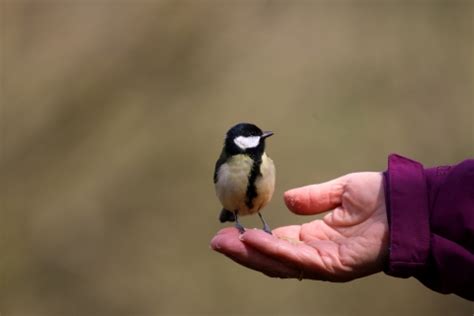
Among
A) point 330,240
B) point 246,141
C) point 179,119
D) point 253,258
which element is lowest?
point 253,258

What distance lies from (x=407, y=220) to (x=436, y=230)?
75 millimetres

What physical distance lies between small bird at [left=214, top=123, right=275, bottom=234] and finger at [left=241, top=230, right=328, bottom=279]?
265mm

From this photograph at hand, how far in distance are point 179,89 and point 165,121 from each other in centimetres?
18

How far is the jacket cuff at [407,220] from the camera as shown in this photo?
151 cm

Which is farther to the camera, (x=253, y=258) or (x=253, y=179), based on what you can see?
(x=253, y=179)

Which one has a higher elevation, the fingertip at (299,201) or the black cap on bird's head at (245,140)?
the black cap on bird's head at (245,140)

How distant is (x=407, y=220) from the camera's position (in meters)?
1.55

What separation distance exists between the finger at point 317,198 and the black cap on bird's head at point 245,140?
18 cm

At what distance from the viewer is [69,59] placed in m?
3.19

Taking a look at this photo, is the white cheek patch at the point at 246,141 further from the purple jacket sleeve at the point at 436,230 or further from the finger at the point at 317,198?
the purple jacket sleeve at the point at 436,230

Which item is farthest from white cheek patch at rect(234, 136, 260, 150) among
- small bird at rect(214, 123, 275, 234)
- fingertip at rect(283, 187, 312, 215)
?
fingertip at rect(283, 187, 312, 215)

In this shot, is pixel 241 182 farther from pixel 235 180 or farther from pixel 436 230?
pixel 436 230

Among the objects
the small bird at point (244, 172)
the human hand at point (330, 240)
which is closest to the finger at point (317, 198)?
the human hand at point (330, 240)

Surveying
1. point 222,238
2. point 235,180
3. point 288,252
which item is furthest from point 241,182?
point 288,252
